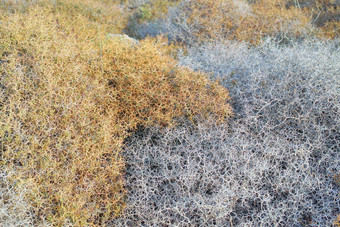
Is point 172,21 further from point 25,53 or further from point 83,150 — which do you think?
point 83,150

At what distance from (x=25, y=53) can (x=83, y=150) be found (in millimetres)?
1448

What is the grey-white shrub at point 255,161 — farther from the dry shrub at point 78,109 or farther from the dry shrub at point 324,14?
the dry shrub at point 324,14

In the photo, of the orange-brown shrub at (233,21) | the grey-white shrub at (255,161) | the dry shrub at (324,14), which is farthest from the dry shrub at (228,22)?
the grey-white shrub at (255,161)

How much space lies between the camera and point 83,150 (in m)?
2.57

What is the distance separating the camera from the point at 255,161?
2.79m

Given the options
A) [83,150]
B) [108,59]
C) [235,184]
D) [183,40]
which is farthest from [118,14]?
[235,184]

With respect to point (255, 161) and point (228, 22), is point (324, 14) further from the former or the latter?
point (255, 161)

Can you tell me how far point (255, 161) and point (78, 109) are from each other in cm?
179

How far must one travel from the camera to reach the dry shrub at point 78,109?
239 cm

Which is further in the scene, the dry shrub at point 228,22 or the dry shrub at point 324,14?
the dry shrub at point 324,14

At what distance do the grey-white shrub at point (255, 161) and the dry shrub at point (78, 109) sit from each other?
0.23 m

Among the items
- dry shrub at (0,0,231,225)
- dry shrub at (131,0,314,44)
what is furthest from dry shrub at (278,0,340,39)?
dry shrub at (0,0,231,225)

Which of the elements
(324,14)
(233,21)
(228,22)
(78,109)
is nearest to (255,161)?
(78,109)

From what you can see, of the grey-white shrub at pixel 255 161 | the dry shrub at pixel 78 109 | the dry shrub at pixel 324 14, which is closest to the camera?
the dry shrub at pixel 78 109
